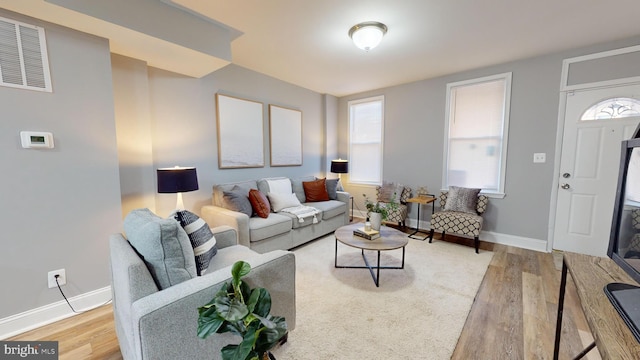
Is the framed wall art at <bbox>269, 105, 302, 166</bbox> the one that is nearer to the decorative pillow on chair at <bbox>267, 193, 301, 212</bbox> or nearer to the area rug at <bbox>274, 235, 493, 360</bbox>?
the decorative pillow on chair at <bbox>267, 193, 301, 212</bbox>

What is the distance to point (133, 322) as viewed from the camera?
3.20ft

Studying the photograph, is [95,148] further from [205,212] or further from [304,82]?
[304,82]

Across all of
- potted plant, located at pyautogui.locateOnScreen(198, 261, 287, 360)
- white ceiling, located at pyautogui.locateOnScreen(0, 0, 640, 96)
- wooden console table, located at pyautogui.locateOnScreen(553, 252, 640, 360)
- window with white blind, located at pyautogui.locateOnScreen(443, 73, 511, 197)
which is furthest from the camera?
window with white blind, located at pyautogui.locateOnScreen(443, 73, 511, 197)

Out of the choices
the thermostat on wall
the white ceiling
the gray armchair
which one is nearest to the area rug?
the gray armchair

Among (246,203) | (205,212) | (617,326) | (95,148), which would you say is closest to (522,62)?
(617,326)

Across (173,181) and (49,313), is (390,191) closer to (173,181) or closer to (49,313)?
(173,181)

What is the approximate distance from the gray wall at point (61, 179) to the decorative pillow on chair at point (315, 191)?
2.43 m

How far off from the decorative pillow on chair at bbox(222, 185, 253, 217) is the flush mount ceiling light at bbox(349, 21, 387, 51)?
2141 millimetres

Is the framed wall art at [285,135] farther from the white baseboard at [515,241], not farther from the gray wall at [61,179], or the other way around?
the white baseboard at [515,241]

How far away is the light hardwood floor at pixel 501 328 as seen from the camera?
1578 mm

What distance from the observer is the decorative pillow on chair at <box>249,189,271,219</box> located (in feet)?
9.88

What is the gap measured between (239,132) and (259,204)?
3.84 feet

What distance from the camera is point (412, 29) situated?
7.92 feet

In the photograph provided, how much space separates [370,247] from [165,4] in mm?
2760
